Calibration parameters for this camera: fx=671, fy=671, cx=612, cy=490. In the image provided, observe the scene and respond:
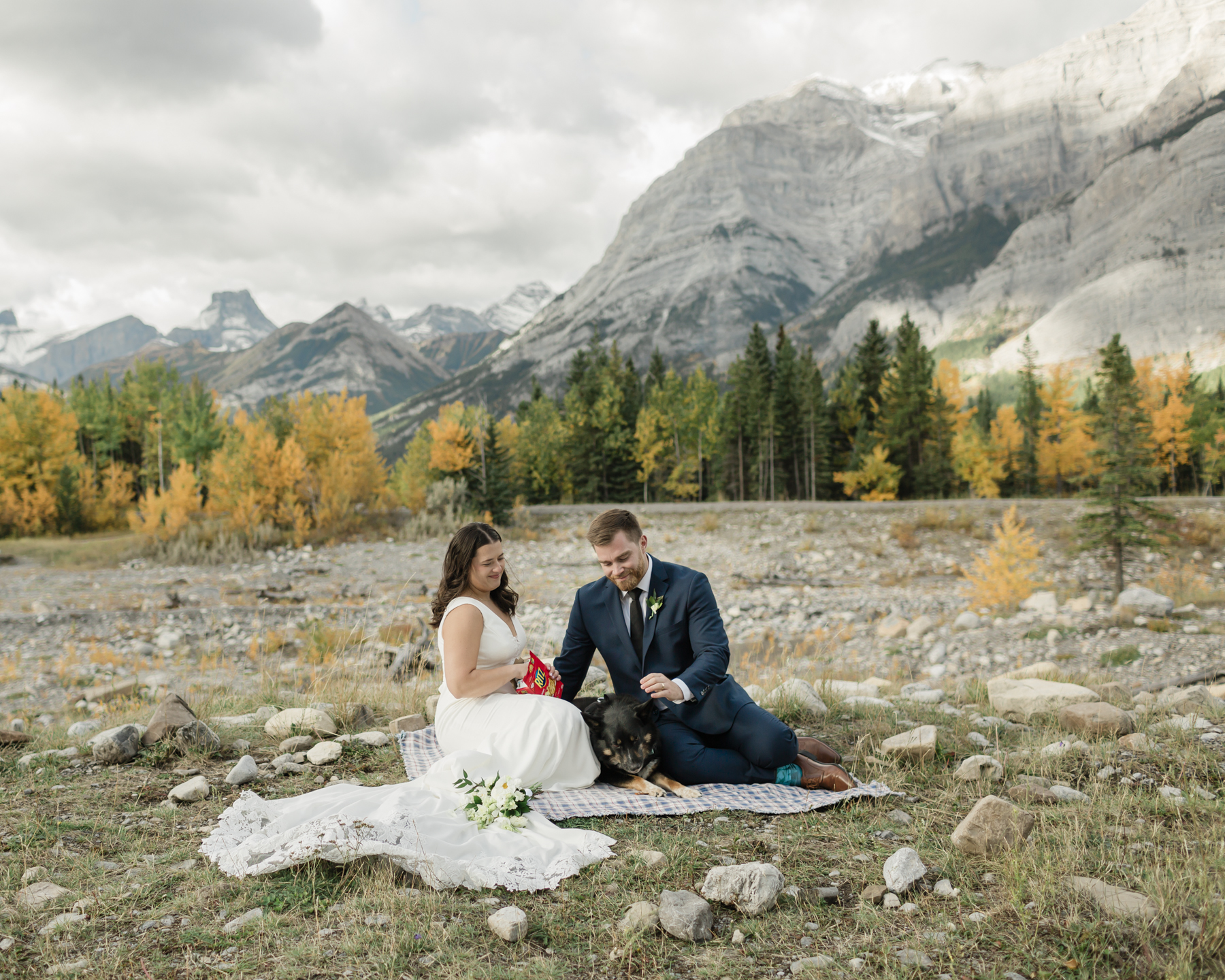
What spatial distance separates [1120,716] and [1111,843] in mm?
2468

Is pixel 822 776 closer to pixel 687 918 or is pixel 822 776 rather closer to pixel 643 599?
pixel 643 599

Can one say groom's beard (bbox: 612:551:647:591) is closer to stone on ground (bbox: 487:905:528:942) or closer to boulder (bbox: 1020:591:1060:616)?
stone on ground (bbox: 487:905:528:942)

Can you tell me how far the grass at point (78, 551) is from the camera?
23328 millimetres

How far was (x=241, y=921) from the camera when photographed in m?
2.84

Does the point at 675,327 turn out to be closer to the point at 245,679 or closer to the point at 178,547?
the point at 178,547

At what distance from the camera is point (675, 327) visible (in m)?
188

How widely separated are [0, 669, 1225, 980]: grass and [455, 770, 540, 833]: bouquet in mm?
415

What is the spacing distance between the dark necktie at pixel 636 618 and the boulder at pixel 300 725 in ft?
9.37

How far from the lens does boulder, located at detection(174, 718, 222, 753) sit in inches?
200

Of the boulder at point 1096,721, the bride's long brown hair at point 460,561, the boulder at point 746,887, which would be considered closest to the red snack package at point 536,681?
the bride's long brown hair at point 460,561

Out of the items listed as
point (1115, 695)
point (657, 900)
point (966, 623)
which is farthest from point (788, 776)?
point (966, 623)

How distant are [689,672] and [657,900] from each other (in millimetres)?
1530

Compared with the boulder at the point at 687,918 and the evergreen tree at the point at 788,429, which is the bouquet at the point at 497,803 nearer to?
the boulder at the point at 687,918

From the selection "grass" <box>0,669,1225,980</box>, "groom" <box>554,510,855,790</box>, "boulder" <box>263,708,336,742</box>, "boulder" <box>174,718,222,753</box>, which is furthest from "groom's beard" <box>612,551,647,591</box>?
"boulder" <box>174,718,222,753</box>
